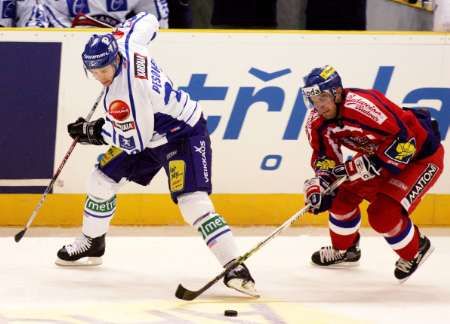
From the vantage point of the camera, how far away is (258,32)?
22.0ft

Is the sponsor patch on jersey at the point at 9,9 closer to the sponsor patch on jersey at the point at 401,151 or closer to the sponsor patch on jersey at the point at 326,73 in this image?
the sponsor patch on jersey at the point at 326,73

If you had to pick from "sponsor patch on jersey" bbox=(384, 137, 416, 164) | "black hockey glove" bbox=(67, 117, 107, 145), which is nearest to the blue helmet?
"black hockey glove" bbox=(67, 117, 107, 145)

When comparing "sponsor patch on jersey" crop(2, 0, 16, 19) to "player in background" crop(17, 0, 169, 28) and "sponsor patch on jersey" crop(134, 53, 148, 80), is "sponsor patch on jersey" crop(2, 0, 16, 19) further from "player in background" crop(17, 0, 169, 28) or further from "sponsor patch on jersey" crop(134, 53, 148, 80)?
"sponsor patch on jersey" crop(134, 53, 148, 80)

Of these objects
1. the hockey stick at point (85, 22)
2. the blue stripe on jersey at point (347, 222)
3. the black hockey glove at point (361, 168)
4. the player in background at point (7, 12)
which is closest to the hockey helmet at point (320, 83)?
the black hockey glove at point (361, 168)

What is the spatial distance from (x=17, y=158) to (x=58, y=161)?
21 cm

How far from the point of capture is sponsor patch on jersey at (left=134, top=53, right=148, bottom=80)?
5.22m

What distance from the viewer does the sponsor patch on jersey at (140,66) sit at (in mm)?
5224

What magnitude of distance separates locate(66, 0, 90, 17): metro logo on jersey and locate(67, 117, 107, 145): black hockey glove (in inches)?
58.3

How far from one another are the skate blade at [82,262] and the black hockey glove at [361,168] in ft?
4.13

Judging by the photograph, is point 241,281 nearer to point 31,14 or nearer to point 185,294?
point 185,294

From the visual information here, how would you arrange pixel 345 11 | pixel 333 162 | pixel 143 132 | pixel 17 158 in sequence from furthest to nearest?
pixel 345 11 < pixel 17 158 < pixel 333 162 < pixel 143 132

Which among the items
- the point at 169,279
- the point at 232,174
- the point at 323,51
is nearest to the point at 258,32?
the point at 323,51

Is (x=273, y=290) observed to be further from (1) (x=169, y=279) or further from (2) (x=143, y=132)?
(2) (x=143, y=132)

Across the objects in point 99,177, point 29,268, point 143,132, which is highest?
point 143,132
